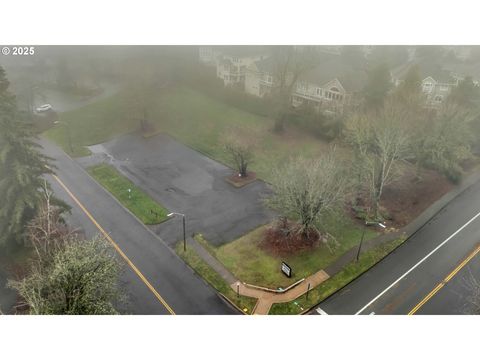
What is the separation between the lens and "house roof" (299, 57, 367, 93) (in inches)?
1714

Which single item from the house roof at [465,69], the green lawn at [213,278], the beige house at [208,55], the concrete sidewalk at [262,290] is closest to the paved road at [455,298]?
the concrete sidewalk at [262,290]

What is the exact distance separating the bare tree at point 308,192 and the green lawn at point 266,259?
7.17 feet

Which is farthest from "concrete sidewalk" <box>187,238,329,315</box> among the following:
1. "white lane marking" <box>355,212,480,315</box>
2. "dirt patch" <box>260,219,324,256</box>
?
"white lane marking" <box>355,212,480,315</box>

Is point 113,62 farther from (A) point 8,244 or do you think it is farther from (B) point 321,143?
(B) point 321,143

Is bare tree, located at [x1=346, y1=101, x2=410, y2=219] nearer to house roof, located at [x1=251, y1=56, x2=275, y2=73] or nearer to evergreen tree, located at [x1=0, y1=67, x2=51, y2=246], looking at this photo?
house roof, located at [x1=251, y1=56, x2=275, y2=73]

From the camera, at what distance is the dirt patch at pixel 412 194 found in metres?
32.2

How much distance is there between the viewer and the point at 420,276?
25.5 metres

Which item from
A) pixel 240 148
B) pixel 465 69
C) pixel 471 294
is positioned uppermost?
pixel 465 69

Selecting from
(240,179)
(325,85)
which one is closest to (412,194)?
(240,179)

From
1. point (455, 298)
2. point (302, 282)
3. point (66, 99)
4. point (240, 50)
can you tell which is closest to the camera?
point (455, 298)

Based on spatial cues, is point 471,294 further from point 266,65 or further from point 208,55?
point 266,65

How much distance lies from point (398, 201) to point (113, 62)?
2907cm

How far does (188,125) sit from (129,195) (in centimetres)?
1079

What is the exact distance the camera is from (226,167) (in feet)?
125
